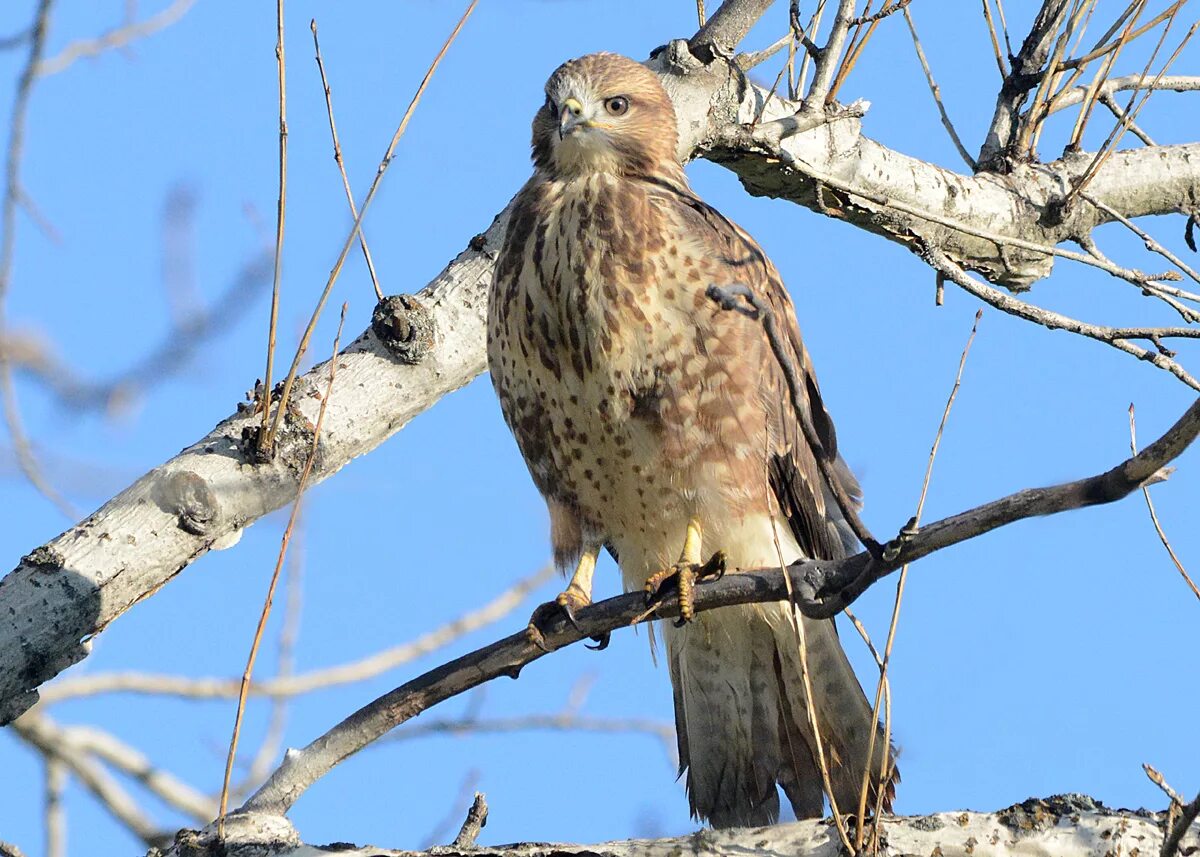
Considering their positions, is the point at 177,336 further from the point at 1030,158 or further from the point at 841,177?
the point at 1030,158

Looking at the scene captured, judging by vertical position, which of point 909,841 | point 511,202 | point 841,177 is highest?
point 841,177

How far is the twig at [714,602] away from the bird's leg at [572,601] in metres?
0.03

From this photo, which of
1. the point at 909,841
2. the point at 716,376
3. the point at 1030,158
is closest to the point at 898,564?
the point at 909,841

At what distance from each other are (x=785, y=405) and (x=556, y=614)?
90 centimetres

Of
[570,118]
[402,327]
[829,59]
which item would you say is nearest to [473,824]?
[402,327]

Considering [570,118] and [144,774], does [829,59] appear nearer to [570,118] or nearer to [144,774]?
[570,118]

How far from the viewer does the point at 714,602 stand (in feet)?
10.4

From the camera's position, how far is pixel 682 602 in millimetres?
3340

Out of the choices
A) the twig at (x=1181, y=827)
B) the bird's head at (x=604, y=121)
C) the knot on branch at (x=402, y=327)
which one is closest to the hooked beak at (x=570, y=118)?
the bird's head at (x=604, y=121)

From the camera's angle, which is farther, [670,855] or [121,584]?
[121,584]

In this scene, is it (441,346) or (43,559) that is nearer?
(43,559)

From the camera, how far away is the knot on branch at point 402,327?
152 inches

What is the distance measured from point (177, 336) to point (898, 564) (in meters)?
1.45

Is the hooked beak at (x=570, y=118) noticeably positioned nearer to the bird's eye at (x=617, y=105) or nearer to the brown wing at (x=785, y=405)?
the bird's eye at (x=617, y=105)
